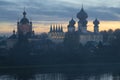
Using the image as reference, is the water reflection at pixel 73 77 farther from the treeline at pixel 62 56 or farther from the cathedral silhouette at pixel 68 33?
the cathedral silhouette at pixel 68 33

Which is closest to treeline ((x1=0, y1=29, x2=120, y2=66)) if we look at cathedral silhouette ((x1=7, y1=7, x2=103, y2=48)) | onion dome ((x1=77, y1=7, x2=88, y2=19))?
cathedral silhouette ((x1=7, y1=7, x2=103, y2=48))

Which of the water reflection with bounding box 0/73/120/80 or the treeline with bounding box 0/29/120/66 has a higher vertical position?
the treeline with bounding box 0/29/120/66

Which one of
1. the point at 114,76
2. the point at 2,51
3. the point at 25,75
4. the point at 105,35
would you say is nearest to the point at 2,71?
the point at 25,75

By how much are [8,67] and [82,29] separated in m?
41.6

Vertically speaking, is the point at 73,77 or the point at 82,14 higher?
the point at 82,14

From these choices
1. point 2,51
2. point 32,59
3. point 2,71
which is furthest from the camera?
point 2,51

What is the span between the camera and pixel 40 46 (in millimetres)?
76750

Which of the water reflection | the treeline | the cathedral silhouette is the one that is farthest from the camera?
the cathedral silhouette

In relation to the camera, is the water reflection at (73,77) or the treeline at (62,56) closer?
the water reflection at (73,77)

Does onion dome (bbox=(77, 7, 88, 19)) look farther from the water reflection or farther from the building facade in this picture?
the water reflection

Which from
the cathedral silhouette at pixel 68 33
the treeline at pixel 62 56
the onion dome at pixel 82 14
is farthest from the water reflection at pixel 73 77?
the onion dome at pixel 82 14

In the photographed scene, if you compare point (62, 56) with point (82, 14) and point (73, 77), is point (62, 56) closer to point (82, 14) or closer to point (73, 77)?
point (73, 77)

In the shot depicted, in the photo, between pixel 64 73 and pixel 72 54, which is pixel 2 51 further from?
pixel 64 73

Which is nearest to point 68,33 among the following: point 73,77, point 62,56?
point 62,56
